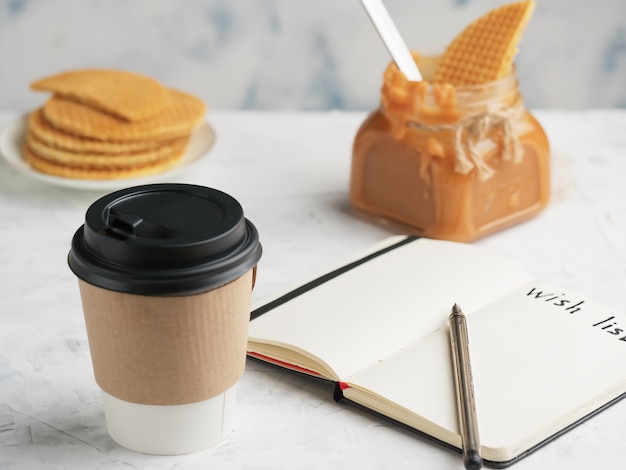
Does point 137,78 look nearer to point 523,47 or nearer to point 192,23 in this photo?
point 192,23

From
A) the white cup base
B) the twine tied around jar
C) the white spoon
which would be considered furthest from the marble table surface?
the white spoon

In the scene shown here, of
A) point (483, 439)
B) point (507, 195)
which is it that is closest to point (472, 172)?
point (507, 195)

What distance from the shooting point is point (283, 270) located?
1.20m

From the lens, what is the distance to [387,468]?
0.83m

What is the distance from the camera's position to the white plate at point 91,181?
4.42 feet

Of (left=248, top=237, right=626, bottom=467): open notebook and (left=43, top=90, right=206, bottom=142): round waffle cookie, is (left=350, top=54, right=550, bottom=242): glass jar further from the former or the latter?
(left=43, top=90, right=206, bottom=142): round waffle cookie

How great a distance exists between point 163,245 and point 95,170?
0.70 metres

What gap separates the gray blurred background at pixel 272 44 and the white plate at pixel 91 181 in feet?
1.12

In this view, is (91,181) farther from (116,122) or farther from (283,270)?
(283,270)

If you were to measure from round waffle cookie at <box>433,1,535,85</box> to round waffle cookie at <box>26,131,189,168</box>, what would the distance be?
1.40ft

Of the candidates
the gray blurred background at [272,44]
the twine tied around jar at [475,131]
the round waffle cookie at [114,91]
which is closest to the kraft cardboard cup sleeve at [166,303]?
the twine tied around jar at [475,131]

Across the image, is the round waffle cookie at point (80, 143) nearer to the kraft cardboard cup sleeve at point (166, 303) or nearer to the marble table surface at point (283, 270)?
the marble table surface at point (283, 270)

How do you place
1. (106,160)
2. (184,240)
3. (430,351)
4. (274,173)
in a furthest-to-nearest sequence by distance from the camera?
1. (274,173)
2. (106,160)
3. (430,351)
4. (184,240)

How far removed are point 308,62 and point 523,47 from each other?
44 centimetres
